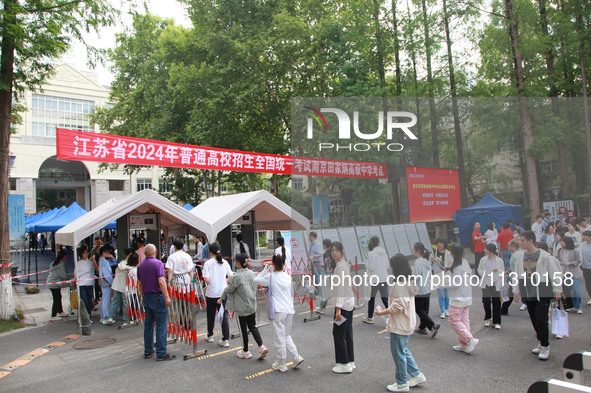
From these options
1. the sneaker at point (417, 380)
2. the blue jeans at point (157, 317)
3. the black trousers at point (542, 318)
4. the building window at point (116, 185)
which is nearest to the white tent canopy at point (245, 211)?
the blue jeans at point (157, 317)

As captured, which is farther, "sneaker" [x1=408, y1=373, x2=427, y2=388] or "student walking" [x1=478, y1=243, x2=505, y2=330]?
"student walking" [x1=478, y1=243, x2=505, y2=330]

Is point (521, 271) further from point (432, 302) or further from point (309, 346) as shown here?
point (432, 302)

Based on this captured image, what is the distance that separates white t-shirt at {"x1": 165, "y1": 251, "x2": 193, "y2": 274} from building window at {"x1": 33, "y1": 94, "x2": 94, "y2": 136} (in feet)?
105

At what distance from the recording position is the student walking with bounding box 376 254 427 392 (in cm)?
450

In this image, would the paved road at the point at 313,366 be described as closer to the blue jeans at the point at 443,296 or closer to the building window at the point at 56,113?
the blue jeans at the point at 443,296

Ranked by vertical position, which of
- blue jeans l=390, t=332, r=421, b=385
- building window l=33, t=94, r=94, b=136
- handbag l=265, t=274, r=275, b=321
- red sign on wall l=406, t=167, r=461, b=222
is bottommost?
blue jeans l=390, t=332, r=421, b=385

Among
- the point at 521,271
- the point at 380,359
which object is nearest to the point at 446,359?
the point at 380,359

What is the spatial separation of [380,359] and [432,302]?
12.6 feet

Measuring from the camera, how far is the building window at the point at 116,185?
1515 inches

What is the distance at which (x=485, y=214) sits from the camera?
478 centimetres

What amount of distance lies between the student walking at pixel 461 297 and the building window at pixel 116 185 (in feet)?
127

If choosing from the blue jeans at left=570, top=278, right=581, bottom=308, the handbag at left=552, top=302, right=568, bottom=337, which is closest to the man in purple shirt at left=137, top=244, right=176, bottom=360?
the handbag at left=552, top=302, right=568, bottom=337

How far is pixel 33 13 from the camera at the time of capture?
28.0 ft

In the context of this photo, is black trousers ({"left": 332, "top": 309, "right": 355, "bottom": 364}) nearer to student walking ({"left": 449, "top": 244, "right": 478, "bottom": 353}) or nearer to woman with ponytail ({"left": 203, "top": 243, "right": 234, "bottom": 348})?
student walking ({"left": 449, "top": 244, "right": 478, "bottom": 353})
